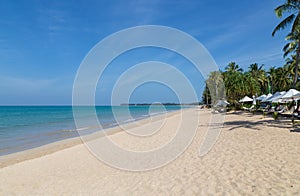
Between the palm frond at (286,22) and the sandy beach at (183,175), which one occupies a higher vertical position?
the palm frond at (286,22)

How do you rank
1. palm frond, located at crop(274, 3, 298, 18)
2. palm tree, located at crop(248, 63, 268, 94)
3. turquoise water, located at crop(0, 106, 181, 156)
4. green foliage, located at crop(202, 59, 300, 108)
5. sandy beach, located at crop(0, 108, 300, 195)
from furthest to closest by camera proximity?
1. palm tree, located at crop(248, 63, 268, 94)
2. green foliage, located at crop(202, 59, 300, 108)
3. palm frond, located at crop(274, 3, 298, 18)
4. turquoise water, located at crop(0, 106, 181, 156)
5. sandy beach, located at crop(0, 108, 300, 195)

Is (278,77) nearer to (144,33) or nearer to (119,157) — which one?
(144,33)

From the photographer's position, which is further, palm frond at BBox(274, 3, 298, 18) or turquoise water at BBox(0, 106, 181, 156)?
palm frond at BBox(274, 3, 298, 18)

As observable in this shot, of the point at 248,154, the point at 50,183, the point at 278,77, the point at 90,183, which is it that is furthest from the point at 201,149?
the point at 278,77

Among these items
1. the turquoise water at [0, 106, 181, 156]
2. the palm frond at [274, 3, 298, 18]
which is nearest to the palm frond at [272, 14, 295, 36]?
the palm frond at [274, 3, 298, 18]

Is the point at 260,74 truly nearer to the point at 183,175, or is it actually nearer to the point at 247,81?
the point at 247,81

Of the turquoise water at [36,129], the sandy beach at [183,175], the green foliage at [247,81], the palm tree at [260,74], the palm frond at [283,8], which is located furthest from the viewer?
the palm tree at [260,74]

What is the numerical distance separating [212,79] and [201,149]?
1696 inches

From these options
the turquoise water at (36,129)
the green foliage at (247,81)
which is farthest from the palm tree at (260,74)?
the turquoise water at (36,129)

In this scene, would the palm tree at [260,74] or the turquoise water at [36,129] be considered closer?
the turquoise water at [36,129]

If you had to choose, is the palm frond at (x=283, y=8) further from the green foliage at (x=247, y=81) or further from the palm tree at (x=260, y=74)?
the palm tree at (x=260, y=74)

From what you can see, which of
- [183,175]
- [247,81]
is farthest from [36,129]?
[247,81]

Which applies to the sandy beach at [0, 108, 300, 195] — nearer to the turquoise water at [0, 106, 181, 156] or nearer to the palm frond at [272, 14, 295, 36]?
the turquoise water at [0, 106, 181, 156]

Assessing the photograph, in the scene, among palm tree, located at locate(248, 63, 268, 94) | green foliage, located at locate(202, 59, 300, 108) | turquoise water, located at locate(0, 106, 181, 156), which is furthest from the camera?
palm tree, located at locate(248, 63, 268, 94)
